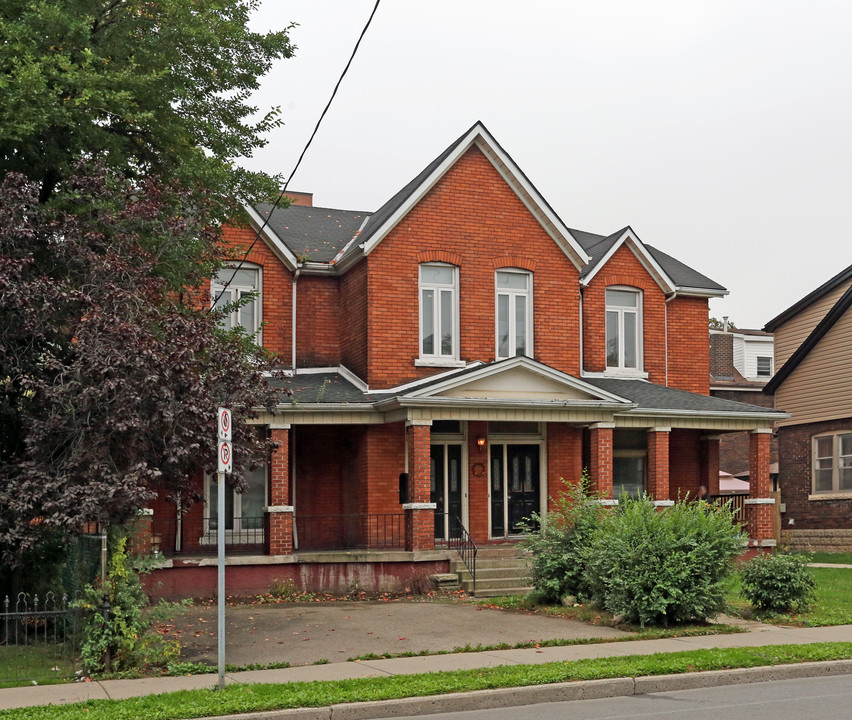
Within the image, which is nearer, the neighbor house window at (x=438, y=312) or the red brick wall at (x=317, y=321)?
the neighbor house window at (x=438, y=312)

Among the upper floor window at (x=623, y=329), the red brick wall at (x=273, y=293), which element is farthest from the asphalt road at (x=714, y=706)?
the upper floor window at (x=623, y=329)

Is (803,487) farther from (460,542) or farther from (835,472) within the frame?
(460,542)

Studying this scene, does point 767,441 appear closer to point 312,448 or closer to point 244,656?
point 312,448

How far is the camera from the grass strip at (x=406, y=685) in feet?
31.1

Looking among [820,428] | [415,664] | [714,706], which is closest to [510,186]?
[820,428]

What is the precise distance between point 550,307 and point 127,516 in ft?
44.7

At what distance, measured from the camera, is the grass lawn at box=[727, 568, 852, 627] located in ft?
49.4

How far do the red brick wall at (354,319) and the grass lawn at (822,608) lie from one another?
A: 359 inches

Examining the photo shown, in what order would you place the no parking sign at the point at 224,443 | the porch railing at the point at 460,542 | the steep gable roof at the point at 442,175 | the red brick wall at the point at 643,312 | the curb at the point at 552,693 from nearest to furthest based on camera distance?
the curb at the point at 552,693, the no parking sign at the point at 224,443, the porch railing at the point at 460,542, the steep gable roof at the point at 442,175, the red brick wall at the point at 643,312

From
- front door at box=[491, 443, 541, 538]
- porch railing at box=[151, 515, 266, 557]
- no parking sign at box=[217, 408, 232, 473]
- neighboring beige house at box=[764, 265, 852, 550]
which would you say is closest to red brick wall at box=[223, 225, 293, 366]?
porch railing at box=[151, 515, 266, 557]

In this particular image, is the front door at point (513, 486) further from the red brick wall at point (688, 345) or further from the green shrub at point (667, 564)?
the green shrub at point (667, 564)

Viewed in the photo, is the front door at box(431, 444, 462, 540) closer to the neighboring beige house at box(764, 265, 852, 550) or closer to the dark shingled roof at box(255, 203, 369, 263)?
the dark shingled roof at box(255, 203, 369, 263)

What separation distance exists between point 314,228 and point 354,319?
382cm

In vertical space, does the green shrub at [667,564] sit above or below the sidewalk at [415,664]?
above
